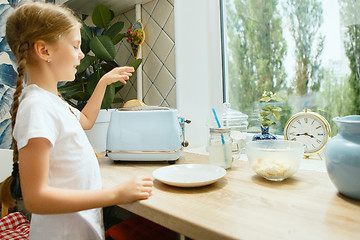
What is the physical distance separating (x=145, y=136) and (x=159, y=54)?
61cm

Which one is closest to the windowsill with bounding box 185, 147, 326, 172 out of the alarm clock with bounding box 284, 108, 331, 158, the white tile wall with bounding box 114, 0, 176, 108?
the alarm clock with bounding box 284, 108, 331, 158

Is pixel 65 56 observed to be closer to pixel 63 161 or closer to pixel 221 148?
pixel 63 161

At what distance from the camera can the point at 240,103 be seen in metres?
1.45

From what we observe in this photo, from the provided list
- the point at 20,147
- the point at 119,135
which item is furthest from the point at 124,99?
the point at 20,147

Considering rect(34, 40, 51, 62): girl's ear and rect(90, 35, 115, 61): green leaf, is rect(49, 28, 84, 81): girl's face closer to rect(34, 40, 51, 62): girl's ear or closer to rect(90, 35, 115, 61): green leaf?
rect(34, 40, 51, 62): girl's ear

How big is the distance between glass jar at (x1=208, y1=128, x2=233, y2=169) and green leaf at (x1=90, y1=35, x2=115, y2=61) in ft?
2.26

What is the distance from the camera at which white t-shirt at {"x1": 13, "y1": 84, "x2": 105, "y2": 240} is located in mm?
661

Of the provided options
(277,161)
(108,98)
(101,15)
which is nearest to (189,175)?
(277,161)

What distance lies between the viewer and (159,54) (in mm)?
1452

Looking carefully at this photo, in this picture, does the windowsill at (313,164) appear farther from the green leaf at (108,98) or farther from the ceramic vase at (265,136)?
the green leaf at (108,98)

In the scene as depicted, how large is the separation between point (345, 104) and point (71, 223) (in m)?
1.10

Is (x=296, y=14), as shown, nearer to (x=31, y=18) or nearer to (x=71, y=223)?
(x=31, y=18)

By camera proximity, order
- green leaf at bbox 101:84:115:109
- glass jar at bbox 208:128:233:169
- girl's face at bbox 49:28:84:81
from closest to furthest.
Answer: girl's face at bbox 49:28:84:81 < glass jar at bbox 208:128:233:169 < green leaf at bbox 101:84:115:109

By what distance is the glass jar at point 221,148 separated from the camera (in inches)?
36.3
